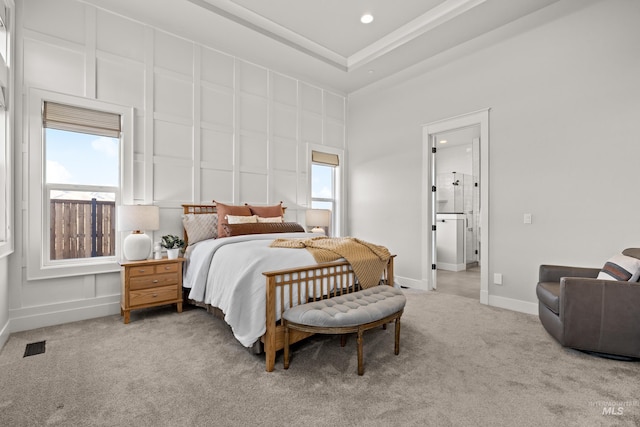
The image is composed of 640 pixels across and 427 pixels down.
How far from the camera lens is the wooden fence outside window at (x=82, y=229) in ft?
10.4

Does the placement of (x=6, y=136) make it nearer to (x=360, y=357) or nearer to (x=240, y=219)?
(x=240, y=219)

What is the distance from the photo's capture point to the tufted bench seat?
6.46ft

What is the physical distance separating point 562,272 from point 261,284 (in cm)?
273

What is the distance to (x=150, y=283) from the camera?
317 centimetres

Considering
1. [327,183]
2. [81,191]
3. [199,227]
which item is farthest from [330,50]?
[81,191]

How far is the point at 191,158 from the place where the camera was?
12.9ft

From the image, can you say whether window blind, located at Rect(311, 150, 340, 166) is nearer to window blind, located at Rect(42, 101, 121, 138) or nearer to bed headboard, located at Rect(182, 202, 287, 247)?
bed headboard, located at Rect(182, 202, 287, 247)

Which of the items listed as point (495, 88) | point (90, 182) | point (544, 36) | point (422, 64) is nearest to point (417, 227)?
point (495, 88)

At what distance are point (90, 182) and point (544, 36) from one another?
5138 mm

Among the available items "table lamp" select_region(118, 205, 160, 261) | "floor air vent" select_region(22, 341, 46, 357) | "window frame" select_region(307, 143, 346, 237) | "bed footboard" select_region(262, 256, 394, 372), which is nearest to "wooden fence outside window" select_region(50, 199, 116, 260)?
"table lamp" select_region(118, 205, 160, 261)

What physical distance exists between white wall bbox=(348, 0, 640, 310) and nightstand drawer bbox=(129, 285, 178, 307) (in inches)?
130

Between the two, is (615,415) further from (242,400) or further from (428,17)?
(428,17)

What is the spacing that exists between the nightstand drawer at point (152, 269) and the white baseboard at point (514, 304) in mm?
3667

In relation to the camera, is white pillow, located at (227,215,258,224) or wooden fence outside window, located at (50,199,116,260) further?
white pillow, located at (227,215,258,224)
